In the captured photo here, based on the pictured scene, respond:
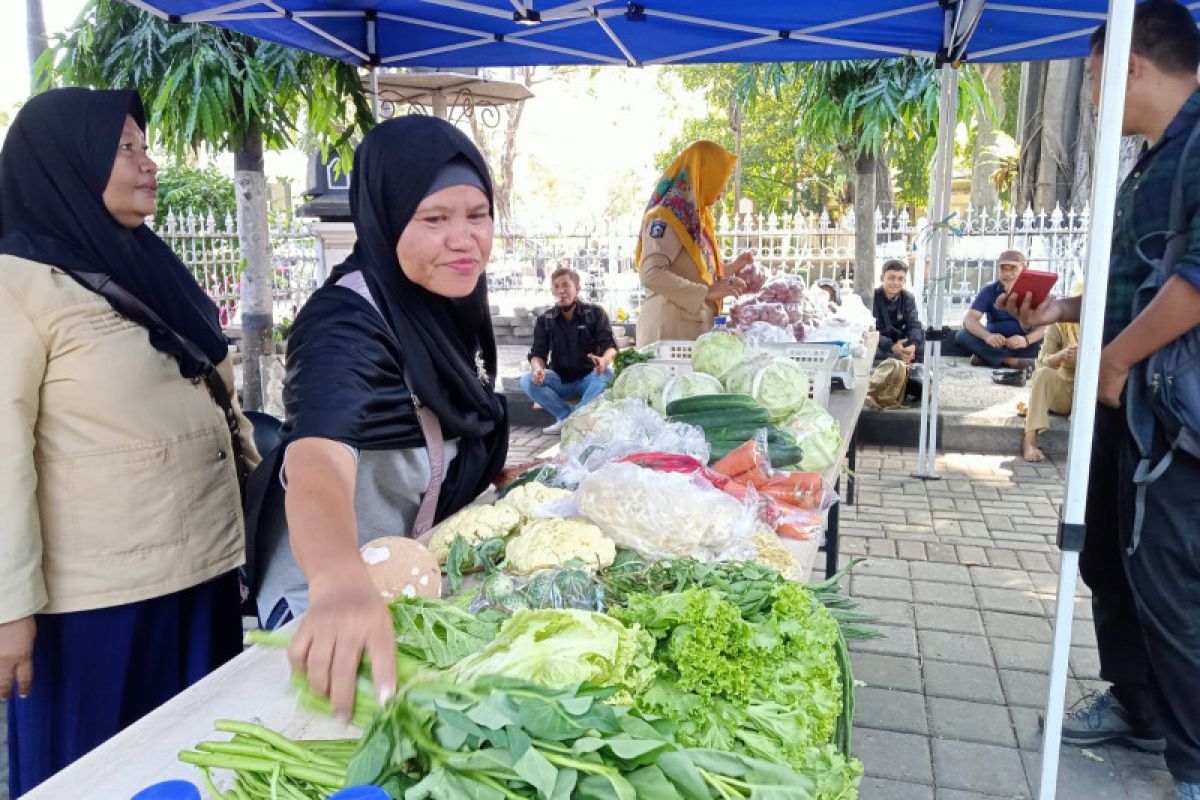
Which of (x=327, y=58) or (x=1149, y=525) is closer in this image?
(x=1149, y=525)

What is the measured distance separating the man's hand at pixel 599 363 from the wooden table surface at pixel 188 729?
6.27 meters

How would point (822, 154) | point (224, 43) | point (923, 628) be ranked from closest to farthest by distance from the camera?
point (923, 628) < point (224, 43) < point (822, 154)

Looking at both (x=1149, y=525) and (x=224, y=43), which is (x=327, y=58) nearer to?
(x=224, y=43)

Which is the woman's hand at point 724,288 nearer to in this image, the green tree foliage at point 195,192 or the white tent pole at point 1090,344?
Answer: the white tent pole at point 1090,344

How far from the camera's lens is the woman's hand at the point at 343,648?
1.19m

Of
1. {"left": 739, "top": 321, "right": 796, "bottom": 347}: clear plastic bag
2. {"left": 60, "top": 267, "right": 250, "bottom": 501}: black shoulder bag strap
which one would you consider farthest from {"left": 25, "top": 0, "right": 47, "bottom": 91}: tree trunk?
{"left": 739, "top": 321, "right": 796, "bottom": 347}: clear plastic bag

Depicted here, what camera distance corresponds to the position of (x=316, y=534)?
1.46m

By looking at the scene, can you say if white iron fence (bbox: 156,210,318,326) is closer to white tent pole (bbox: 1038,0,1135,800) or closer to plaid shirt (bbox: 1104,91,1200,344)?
plaid shirt (bbox: 1104,91,1200,344)

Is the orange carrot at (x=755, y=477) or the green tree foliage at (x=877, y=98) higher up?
the green tree foliage at (x=877, y=98)

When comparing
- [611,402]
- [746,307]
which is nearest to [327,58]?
[746,307]

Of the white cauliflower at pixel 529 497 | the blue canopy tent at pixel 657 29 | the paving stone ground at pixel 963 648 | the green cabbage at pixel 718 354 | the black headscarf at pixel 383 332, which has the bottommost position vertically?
the paving stone ground at pixel 963 648

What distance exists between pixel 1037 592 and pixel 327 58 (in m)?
5.26

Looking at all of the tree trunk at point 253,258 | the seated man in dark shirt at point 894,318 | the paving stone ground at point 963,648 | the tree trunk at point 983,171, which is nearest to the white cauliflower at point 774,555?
the paving stone ground at point 963,648

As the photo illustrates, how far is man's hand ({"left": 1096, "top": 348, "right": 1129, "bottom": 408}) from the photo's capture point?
265 cm
